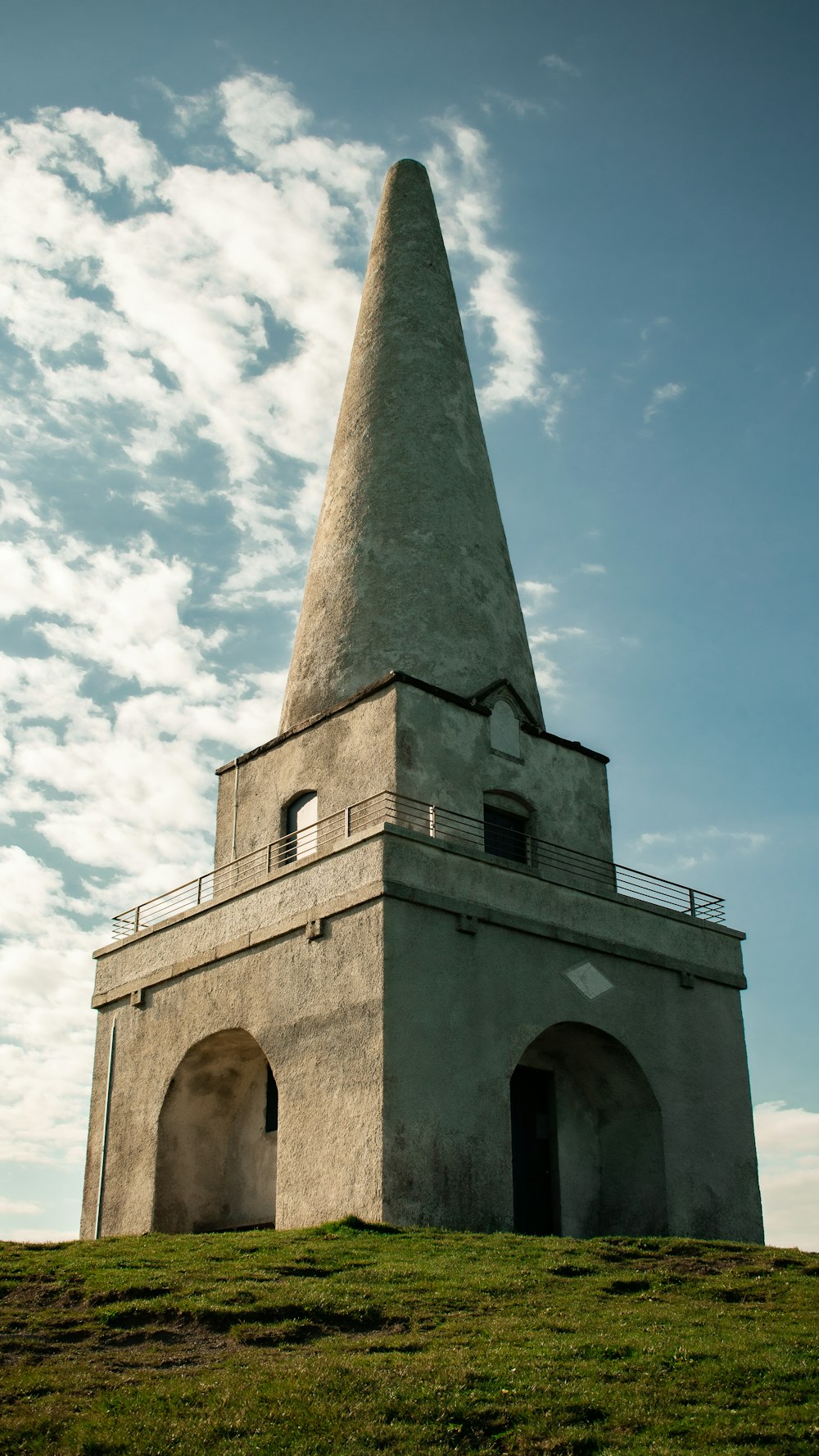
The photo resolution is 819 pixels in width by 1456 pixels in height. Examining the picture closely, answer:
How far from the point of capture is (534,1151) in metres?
20.2

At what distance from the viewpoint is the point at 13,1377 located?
9742 mm

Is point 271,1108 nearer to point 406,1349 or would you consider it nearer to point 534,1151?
point 534,1151

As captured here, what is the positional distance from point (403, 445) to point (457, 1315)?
16005 mm

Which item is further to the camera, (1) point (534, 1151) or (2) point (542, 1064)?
(2) point (542, 1064)

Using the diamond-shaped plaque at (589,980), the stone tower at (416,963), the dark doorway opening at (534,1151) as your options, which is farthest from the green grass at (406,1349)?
the diamond-shaped plaque at (589,980)

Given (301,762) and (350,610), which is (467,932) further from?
(350,610)

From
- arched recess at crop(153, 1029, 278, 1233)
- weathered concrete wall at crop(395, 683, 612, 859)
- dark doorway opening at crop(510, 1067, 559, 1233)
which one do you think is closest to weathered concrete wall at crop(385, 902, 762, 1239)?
dark doorway opening at crop(510, 1067, 559, 1233)

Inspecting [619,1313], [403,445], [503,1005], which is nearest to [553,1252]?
[619,1313]

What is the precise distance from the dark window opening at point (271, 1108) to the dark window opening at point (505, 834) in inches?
195

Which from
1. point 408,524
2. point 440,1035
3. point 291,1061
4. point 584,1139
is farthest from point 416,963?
point 408,524

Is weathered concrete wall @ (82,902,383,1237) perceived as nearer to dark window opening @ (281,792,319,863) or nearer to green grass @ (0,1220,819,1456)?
dark window opening @ (281,792,319,863)

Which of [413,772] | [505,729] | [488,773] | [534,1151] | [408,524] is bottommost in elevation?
[534,1151]

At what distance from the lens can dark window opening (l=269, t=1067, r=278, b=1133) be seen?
67.9 ft

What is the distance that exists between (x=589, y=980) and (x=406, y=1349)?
10086 millimetres
